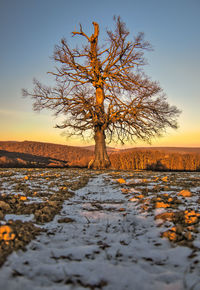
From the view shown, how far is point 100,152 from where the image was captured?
43.5 ft

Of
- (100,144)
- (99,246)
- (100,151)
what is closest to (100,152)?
(100,151)

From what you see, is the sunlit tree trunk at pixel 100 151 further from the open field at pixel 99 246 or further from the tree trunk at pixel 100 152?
the open field at pixel 99 246

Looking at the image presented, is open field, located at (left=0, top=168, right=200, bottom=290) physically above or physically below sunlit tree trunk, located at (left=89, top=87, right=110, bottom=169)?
below

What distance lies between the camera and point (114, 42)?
38.7 feet

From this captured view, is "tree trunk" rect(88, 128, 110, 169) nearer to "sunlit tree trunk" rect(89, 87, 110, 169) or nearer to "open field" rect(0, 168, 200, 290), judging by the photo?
"sunlit tree trunk" rect(89, 87, 110, 169)

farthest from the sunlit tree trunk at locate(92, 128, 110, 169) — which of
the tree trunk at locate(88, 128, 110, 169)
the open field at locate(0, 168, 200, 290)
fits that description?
the open field at locate(0, 168, 200, 290)

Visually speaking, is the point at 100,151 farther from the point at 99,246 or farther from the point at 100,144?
the point at 99,246

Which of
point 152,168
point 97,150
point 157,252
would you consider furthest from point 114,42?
point 157,252

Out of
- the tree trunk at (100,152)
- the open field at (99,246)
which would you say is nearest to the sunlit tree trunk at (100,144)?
the tree trunk at (100,152)

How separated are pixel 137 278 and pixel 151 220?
1431mm

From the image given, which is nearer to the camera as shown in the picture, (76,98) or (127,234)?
(127,234)

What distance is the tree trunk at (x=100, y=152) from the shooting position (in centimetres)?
1318

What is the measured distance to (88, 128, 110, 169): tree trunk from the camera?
43.2ft

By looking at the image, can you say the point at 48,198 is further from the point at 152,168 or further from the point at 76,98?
the point at 152,168
